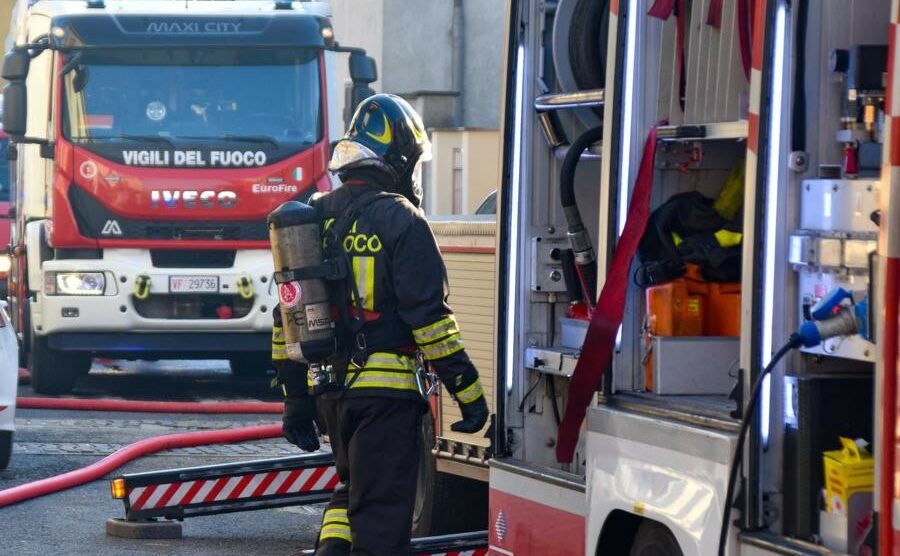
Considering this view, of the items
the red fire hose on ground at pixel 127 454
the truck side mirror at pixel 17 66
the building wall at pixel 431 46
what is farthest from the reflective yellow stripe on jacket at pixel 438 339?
the building wall at pixel 431 46

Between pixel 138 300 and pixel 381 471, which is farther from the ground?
pixel 138 300

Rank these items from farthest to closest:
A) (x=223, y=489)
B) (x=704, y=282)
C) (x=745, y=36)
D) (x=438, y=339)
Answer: (x=223, y=489), (x=438, y=339), (x=704, y=282), (x=745, y=36)

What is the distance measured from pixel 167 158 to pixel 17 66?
1.42m

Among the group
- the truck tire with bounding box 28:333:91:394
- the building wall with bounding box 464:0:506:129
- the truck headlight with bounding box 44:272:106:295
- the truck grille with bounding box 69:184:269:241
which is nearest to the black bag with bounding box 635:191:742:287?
the truck grille with bounding box 69:184:269:241

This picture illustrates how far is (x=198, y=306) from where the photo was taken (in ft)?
51.1

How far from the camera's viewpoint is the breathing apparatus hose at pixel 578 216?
6.26m

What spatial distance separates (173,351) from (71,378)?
3.44ft

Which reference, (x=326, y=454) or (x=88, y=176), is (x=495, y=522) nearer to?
(x=326, y=454)

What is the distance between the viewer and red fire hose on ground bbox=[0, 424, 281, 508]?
10.3 meters

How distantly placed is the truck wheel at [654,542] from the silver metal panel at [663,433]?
0.27 m

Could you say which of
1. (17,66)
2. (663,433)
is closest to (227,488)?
(663,433)

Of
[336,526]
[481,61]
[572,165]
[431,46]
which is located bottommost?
[336,526]

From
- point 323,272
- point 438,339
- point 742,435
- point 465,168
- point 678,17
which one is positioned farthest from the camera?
point 465,168

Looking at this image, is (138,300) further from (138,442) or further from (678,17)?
(678,17)
